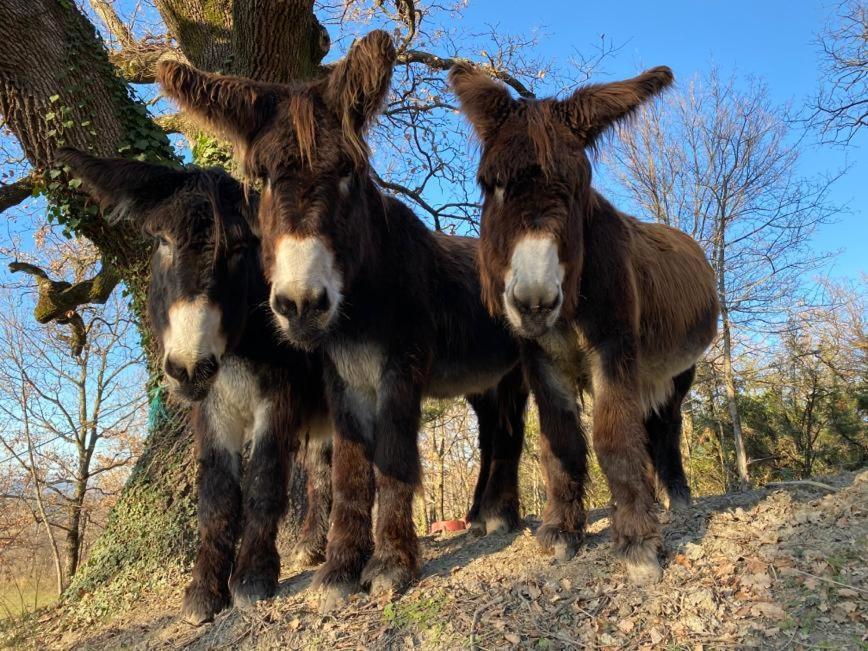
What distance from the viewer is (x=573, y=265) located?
3.20 metres

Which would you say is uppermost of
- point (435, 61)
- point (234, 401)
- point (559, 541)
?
point (435, 61)

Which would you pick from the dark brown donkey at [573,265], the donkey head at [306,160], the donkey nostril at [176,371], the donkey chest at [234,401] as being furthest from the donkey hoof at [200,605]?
the dark brown donkey at [573,265]

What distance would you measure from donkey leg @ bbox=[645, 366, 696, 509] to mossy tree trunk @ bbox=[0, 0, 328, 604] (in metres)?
3.61

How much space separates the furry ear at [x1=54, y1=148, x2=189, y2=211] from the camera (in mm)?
3711

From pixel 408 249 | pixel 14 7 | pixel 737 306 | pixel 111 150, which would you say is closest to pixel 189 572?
pixel 408 249

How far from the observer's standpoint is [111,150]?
539cm

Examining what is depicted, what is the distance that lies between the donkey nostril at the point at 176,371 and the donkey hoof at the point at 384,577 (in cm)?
153

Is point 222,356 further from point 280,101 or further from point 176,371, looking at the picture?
point 280,101

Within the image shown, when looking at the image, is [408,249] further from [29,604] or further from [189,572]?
[29,604]

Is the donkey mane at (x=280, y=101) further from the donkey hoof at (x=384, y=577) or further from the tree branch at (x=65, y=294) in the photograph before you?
the tree branch at (x=65, y=294)

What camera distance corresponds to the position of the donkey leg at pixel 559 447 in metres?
3.63

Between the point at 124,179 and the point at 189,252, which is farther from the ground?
the point at 124,179

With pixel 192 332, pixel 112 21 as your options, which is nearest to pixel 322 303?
pixel 192 332

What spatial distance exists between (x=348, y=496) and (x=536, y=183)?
7.18ft
